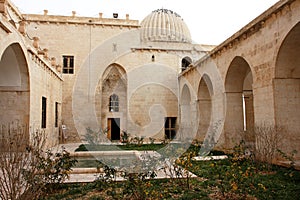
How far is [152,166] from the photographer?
17.6 ft

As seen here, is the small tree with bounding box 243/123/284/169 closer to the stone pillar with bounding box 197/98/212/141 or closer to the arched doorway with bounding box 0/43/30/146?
the stone pillar with bounding box 197/98/212/141

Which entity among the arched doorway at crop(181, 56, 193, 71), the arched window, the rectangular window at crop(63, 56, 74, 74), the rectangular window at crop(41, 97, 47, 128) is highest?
the arched doorway at crop(181, 56, 193, 71)

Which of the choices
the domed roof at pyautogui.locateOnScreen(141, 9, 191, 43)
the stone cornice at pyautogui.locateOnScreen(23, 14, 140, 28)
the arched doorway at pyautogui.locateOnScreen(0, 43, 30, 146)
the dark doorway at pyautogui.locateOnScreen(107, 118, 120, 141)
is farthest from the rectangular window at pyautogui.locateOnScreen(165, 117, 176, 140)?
the arched doorway at pyautogui.locateOnScreen(0, 43, 30, 146)

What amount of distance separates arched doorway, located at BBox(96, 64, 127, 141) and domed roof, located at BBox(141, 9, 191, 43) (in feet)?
15.8

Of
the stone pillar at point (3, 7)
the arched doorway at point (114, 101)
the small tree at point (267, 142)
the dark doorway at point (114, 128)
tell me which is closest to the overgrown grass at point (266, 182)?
the small tree at point (267, 142)

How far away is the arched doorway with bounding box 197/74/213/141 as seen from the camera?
569 inches

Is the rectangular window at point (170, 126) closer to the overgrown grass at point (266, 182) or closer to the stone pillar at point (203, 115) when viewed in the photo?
the stone pillar at point (203, 115)

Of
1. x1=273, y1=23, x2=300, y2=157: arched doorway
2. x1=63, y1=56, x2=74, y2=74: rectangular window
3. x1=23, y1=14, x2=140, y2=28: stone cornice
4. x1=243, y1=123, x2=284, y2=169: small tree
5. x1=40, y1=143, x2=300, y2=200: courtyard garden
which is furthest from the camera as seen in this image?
x1=63, y1=56, x2=74, y2=74: rectangular window

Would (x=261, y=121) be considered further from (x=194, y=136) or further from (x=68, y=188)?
(x=194, y=136)

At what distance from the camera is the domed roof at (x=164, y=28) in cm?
2205

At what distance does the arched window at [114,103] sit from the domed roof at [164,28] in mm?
5982

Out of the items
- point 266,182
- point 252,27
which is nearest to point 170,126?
point 252,27

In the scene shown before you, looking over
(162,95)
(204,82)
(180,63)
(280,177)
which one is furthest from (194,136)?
(280,177)

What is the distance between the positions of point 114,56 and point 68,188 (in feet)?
47.1
